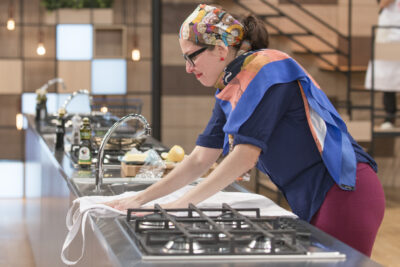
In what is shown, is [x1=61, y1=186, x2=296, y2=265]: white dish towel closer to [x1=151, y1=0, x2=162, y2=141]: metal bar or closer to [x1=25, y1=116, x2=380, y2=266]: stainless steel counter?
[x1=25, y1=116, x2=380, y2=266]: stainless steel counter

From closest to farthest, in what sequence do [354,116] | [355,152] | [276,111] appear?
[276,111]
[355,152]
[354,116]

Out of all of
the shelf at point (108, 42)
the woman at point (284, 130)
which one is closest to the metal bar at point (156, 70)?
the shelf at point (108, 42)

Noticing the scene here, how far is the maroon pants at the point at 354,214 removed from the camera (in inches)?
79.0

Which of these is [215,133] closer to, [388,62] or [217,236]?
[217,236]

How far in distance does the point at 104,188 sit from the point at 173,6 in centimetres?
602

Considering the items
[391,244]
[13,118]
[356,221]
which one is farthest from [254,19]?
[13,118]

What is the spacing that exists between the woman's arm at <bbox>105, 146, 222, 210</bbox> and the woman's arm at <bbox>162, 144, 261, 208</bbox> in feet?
0.62

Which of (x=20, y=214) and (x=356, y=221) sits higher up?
(x=356, y=221)

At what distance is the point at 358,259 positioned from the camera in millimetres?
1478

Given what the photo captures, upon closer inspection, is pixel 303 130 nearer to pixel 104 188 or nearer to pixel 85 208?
pixel 85 208

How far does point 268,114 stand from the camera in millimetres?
1884

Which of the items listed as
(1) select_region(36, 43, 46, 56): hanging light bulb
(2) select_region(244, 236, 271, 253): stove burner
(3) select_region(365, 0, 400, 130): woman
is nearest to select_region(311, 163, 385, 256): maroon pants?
(2) select_region(244, 236, 271, 253): stove burner

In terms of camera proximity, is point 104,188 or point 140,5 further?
point 140,5

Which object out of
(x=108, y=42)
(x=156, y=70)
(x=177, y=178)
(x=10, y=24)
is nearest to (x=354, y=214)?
(x=177, y=178)
